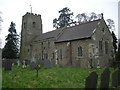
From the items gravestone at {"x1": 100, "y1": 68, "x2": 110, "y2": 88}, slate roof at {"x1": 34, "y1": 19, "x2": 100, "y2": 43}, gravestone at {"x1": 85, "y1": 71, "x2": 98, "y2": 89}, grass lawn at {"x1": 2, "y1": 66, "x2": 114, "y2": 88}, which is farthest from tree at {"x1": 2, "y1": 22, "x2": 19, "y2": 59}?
gravestone at {"x1": 85, "y1": 71, "x2": 98, "y2": 89}

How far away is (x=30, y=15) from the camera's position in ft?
142

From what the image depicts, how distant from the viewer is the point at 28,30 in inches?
1709

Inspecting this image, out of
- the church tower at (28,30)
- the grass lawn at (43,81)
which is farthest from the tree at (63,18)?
the grass lawn at (43,81)

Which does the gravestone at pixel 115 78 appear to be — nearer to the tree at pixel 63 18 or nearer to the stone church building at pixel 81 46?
the stone church building at pixel 81 46

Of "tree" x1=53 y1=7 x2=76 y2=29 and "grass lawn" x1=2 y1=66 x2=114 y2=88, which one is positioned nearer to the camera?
"grass lawn" x1=2 y1=66 x2=114 y2=88

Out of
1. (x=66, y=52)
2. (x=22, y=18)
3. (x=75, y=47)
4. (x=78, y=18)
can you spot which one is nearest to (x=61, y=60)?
(x=66, y=52)

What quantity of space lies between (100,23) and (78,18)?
95.7 ft

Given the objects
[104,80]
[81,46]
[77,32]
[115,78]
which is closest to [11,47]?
[77,32]

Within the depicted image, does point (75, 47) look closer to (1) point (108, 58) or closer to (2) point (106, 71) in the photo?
(1) point (108, 58)

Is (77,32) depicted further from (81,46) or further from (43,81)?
(43,81)

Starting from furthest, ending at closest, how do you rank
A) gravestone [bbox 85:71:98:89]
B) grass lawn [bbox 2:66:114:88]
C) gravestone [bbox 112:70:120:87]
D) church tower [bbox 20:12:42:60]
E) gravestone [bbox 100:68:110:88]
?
1. church tower [bbox 20:12:42:60]
2. gravestone [bbox 112:70:120:87]
3. grass lawn [bbox 2:66:114:88]
4. gravestone [bbox 100:68:110:88]
5. gravestone [bbox 85:71:98:89]

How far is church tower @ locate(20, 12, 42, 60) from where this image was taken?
43.2 m

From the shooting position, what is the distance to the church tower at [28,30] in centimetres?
4319

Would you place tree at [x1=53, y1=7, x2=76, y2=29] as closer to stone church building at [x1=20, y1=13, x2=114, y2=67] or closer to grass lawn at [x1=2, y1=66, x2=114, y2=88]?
stone church building at [x1=20, y1=13, x2=114, y2=67]
